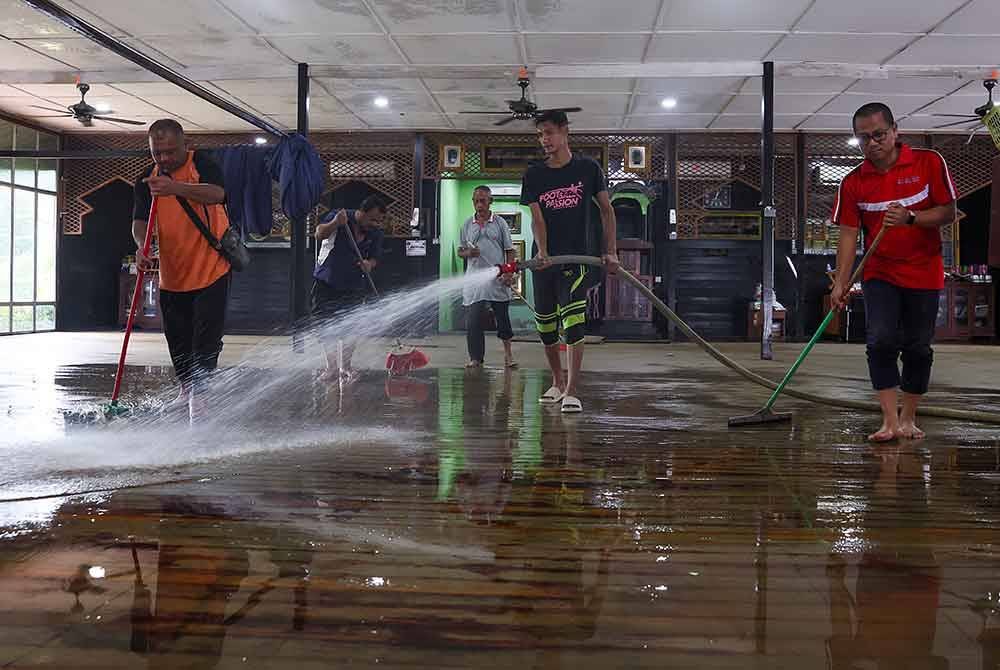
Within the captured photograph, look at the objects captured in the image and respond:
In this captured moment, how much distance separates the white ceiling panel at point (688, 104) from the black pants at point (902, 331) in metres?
7.21

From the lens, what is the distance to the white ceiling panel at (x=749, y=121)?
1060 centimetres

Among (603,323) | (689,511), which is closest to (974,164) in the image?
(603,323)

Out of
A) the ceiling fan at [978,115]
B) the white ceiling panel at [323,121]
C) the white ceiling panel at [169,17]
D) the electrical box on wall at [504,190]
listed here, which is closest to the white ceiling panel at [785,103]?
the ceiling fan at [978,115]

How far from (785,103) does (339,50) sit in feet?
17.5

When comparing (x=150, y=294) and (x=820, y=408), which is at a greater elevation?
(x=150, y=294)

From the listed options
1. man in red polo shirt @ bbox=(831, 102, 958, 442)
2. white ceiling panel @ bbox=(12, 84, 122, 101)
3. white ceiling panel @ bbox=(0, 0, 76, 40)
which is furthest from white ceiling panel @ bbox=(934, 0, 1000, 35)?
white ceiling panel @ bbox=(12, 84, 122, 101)

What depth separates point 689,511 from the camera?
5.93 ft

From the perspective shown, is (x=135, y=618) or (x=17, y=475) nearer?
(x=135, y=618)

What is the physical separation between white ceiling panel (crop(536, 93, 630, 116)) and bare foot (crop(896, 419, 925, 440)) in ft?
24.0

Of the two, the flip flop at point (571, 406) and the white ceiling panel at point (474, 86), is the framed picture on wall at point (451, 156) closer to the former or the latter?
the white ceiling panel at point (474, 86)

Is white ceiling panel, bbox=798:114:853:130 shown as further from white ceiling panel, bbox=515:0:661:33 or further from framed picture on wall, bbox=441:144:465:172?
framed picture on wall, bbox=441:144:465:172

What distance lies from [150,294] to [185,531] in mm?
12152

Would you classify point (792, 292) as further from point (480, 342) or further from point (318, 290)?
point (318, 290)

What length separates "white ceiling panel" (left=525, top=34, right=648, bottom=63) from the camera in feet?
25.3
